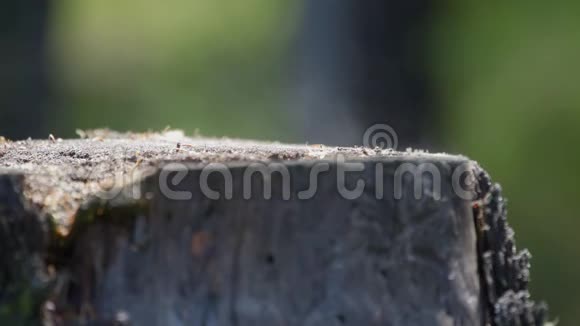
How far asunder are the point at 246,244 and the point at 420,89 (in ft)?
19.3

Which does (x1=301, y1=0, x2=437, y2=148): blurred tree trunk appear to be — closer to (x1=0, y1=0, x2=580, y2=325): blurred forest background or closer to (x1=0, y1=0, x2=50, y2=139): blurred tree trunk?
(x1=0, y1=0, x2=580, y2=325): blurred forest background

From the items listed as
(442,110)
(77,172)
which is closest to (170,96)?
(442,110)

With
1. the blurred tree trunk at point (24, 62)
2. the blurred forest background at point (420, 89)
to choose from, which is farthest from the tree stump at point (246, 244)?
the blurred tree trunk at point (24, 62)

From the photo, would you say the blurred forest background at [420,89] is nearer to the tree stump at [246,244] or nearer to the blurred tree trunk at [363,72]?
the blurred tree trunk at [363,72]

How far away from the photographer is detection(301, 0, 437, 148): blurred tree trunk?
6.59 meters

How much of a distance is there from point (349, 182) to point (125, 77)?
431 inches

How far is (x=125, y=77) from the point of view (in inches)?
469

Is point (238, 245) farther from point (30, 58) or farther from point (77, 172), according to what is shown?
point (30, 58)

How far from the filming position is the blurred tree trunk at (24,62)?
27.8 ft

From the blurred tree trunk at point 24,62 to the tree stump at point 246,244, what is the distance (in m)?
7.37

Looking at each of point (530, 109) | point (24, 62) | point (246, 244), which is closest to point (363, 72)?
point (530, 109)

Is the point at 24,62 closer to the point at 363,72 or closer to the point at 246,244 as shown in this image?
the point at 363,72

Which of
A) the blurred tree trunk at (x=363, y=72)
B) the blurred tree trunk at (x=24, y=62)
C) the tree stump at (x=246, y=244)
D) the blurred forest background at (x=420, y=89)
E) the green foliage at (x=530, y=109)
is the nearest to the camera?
the tree stump at (x=246, y=244)

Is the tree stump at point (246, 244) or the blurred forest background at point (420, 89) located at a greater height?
the blurred forest background at point (420, 89)
